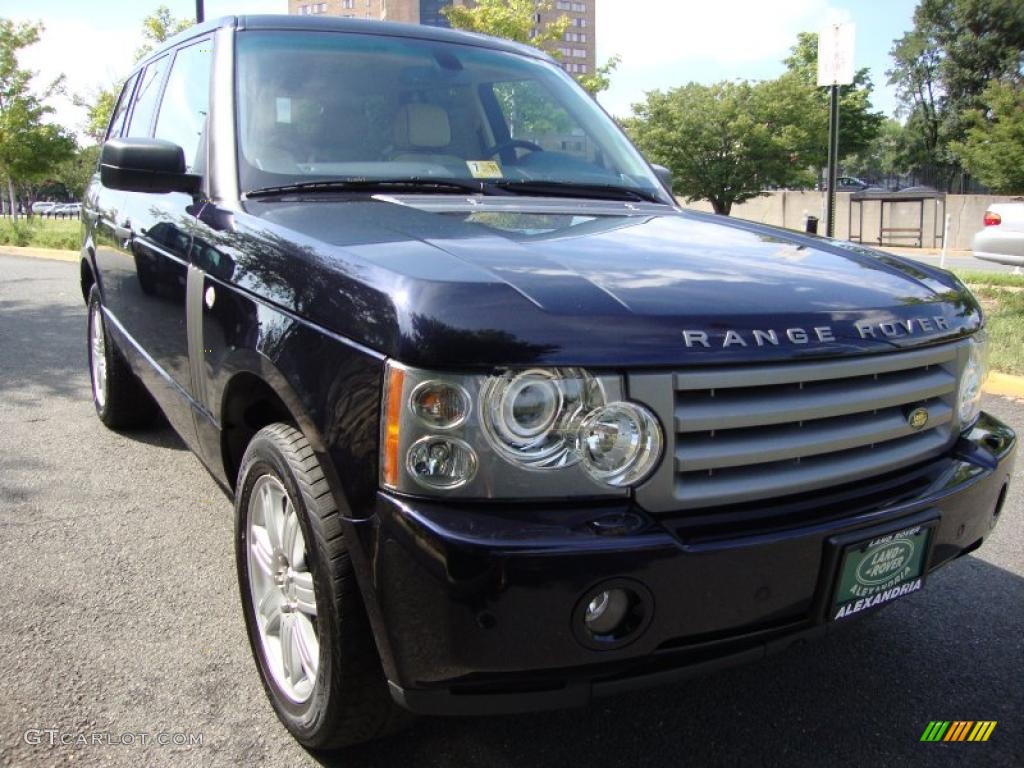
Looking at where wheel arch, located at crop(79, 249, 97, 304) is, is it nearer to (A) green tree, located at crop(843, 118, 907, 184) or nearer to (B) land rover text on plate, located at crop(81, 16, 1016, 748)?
(B) land rover text on plate, located at crop(81, 16, 1016, 748)

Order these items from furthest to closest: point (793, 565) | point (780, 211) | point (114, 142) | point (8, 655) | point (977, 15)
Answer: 1. point (977, 15)
2. point (780, 211)
3. point (114, 142)
4. point (8, 655)
5. point (793, 565)

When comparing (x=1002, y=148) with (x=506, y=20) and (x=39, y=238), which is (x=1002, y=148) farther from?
(x=39, y=238)

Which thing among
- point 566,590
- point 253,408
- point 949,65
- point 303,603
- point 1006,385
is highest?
point 949,65

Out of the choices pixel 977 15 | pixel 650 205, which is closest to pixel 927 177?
pixel 977 15

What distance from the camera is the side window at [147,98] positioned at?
3916mm

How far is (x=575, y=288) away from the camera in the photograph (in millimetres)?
1737

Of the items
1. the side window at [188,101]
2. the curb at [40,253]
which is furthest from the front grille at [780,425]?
the curb at [40,253]

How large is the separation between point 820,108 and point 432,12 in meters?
80.2

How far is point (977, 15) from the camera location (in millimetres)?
50625

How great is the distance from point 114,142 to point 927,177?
62.9 metres

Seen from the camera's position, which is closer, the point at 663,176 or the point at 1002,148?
the point at 663,176

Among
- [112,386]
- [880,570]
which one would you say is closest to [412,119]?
[880,570]

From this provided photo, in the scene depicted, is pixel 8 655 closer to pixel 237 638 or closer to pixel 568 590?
pixel 237 638

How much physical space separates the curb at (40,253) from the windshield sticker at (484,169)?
1471 cm
